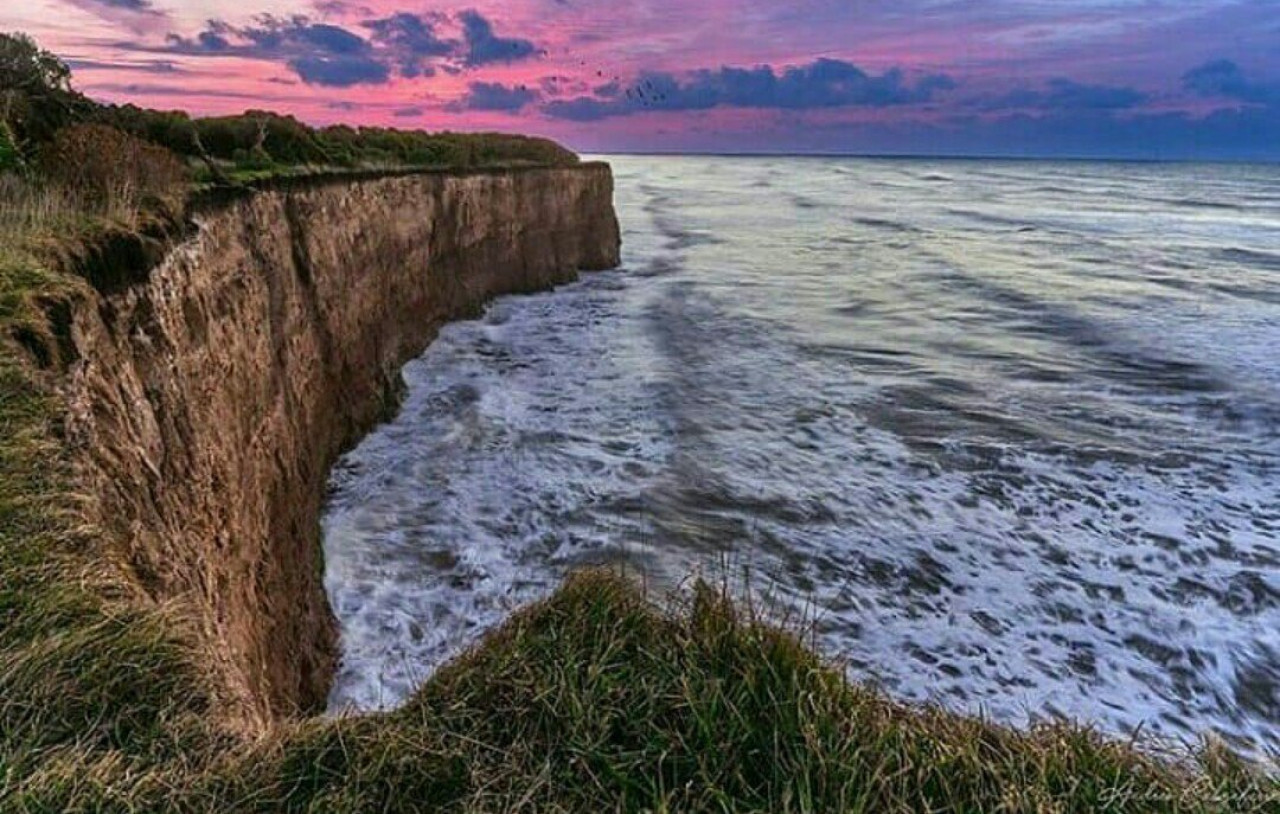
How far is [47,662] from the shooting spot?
2988 mm

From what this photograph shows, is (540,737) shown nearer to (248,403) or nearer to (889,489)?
(248,403)

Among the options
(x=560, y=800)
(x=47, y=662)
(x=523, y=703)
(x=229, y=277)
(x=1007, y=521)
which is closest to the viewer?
(x=560, y=800)

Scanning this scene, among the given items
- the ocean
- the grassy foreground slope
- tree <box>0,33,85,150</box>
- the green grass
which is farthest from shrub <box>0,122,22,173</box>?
the green grass

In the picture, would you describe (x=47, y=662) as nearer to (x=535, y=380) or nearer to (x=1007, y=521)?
(x=1007, y=521)

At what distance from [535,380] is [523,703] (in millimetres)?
13986

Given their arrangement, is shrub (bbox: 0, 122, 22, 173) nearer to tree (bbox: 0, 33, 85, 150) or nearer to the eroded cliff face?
tree (bbox: 0, 33, 85, 150)

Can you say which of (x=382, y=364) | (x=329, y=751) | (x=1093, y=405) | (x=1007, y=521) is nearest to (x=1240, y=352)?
(x=1093, y=405)

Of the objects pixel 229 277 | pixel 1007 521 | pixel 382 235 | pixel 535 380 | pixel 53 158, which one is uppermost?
pixel 53 158

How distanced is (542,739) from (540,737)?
14mm

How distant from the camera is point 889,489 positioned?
1101 cm

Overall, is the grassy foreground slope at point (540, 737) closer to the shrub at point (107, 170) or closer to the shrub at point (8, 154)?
the shrub at point (107, 170)

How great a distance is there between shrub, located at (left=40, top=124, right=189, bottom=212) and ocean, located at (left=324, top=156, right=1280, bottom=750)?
→ 4.26 m

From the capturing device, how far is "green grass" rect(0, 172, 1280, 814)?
2.73 metres

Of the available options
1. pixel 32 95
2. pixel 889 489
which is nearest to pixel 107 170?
pixel 32 95
